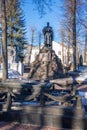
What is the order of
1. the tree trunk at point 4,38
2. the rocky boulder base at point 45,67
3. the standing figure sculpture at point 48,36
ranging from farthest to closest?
the standing figure sculpture at point 48,36 → the rocky boulder base at point 45,67 → the tree trunk at point 4,38

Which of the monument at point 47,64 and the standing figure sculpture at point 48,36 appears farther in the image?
the standing figure sculpture at point 48,36

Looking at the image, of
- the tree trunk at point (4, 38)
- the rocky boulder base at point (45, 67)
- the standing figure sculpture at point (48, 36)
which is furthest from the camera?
the standing figure sculpture at point (48, 36)

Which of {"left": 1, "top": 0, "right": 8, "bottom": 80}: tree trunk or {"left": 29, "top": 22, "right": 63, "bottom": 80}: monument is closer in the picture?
{"left": 1, "top": 0, "right": 8, "bottom": 80}: tree trunk

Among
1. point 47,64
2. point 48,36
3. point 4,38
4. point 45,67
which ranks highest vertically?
point 48,36

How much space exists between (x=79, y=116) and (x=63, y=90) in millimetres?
3909

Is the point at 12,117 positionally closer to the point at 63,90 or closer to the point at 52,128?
the point at 52,128

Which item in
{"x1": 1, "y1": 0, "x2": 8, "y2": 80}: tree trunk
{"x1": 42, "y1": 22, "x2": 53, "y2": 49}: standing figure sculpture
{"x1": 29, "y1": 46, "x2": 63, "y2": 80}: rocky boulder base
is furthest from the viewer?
{"x1": 42, "y1": 22, "x2": 53, "y2": 49}: standing figure sculpture

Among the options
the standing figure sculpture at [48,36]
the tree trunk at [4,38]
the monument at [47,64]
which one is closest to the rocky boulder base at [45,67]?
the monument at [47,64]

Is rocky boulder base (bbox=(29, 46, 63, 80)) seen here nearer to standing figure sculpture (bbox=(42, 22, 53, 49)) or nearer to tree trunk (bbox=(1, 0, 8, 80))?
standing figure sculpture (bbox=(42, 22, 53, 49))

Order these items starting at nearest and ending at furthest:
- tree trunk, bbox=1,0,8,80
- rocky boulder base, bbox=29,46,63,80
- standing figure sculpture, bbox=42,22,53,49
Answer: tree trunk, bbox=1,0,8,80, rocky boulder base, bbox=29,46,63,80, standing figure sculpture, bbox=42,22,53,49

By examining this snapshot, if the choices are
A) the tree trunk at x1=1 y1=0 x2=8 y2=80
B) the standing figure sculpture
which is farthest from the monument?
the tree trunk at x1=1 y1=0 x2=8 y2=80

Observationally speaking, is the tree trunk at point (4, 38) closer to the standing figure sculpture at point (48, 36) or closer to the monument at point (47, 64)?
the monument at point (47, 64)

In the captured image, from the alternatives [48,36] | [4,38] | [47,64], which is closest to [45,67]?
[47,64]

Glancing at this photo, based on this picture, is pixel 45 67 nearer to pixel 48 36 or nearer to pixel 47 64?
pixel 47 64
